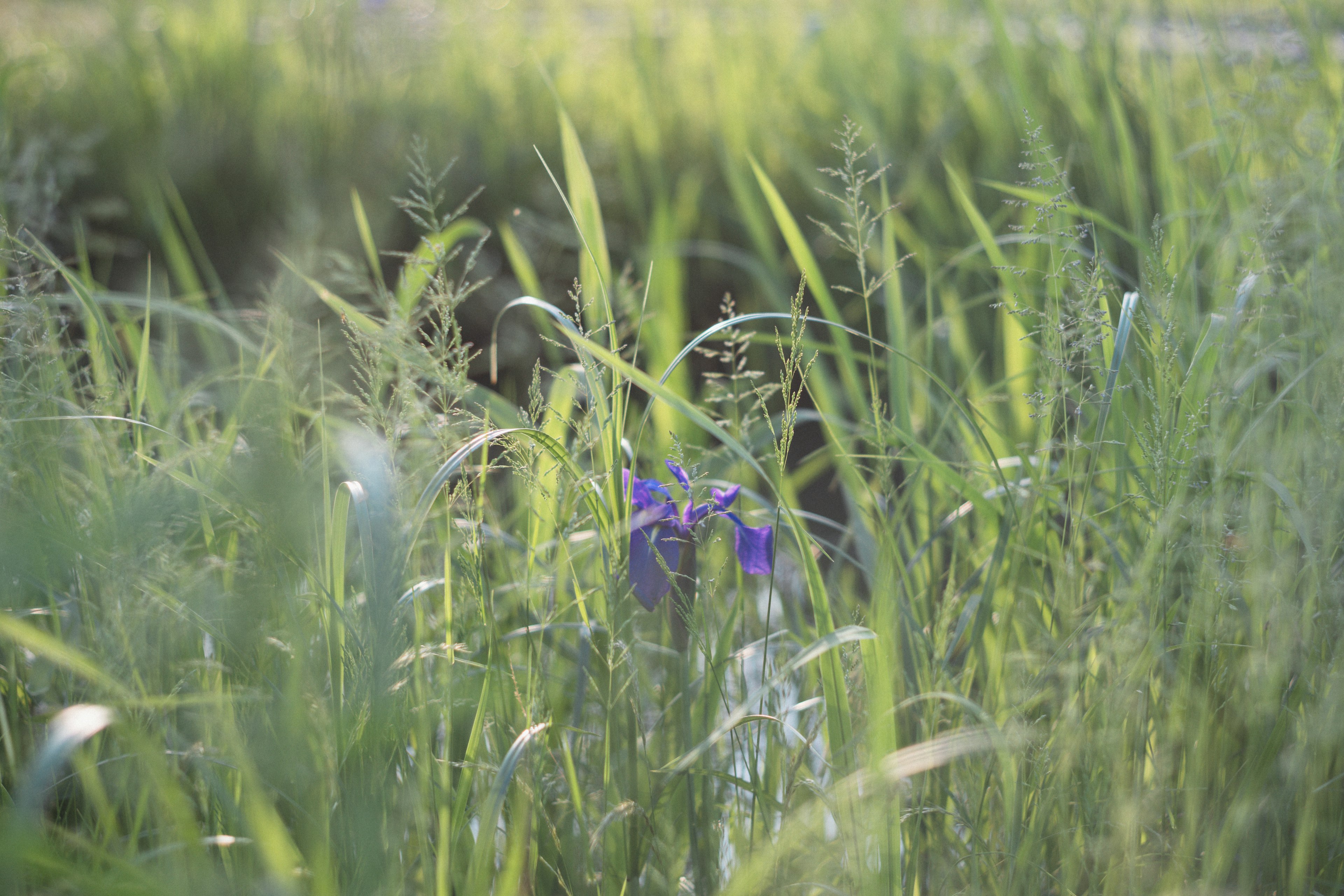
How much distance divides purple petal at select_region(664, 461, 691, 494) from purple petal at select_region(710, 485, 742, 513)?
2 centimetres

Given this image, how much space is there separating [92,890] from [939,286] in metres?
1.58

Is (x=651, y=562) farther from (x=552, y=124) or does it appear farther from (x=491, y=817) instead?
(x=552, y=124)

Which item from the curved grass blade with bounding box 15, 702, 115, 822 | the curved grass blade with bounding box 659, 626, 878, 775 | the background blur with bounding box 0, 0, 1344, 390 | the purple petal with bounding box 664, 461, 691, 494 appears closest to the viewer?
the curved grass blade with bounding box 15, 702, 115, 822

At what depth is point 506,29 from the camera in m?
3.36

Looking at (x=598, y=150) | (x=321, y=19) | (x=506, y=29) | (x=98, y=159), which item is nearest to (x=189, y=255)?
(x=98, y=159)

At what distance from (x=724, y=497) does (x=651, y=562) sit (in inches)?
3.2

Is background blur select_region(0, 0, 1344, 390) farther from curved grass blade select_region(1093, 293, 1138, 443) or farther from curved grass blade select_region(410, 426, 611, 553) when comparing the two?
curved grass blade select_region(410, 426, 611, 553)

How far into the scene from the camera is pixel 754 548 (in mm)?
786

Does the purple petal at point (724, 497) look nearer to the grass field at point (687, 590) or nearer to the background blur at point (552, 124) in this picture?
the grass field at point (687, 590)

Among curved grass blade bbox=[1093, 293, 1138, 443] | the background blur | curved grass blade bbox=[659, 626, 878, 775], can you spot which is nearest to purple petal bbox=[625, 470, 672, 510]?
curved grass blade bbox=[659, 626, 878, 775]

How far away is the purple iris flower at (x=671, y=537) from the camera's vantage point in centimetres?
74

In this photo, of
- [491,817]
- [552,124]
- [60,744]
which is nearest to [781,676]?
[491,817]

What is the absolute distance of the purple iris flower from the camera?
74 centimetres

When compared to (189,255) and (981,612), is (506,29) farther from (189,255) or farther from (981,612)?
(981,612)
